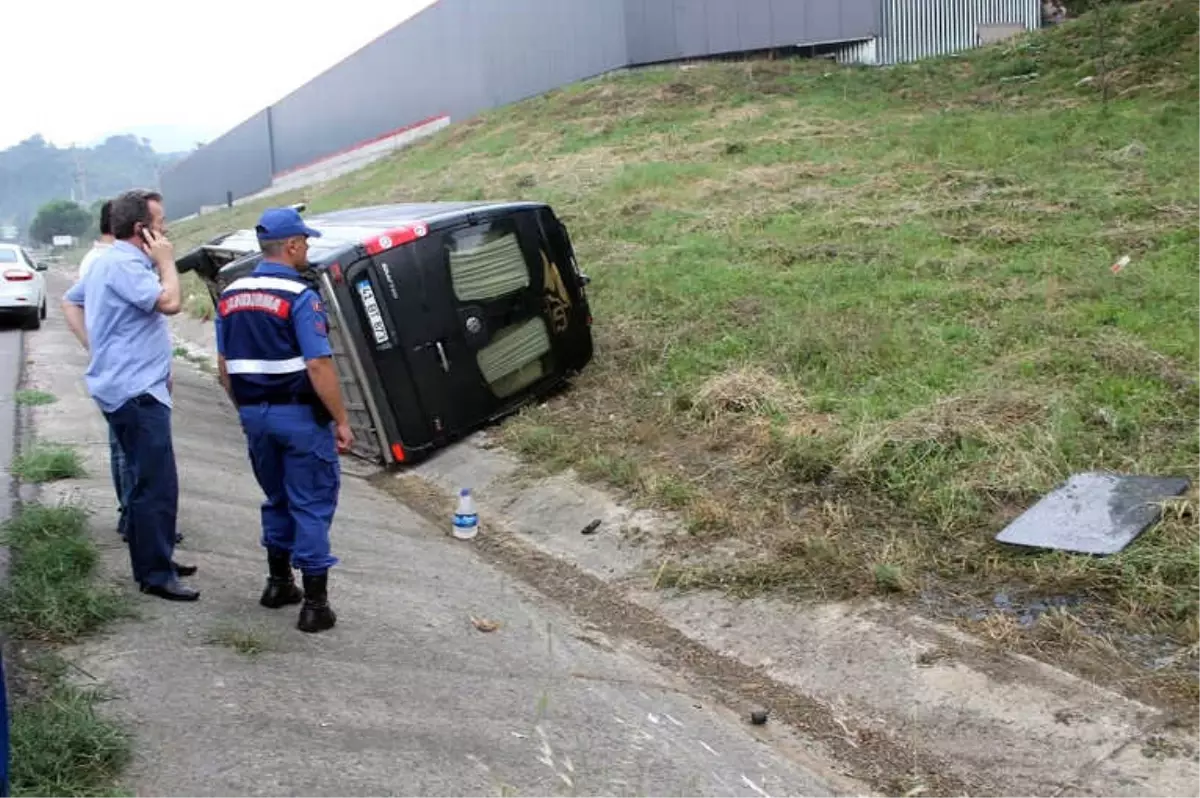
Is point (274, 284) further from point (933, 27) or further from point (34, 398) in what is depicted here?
point (933, 27)

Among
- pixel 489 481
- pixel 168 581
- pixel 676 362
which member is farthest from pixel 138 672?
pixel 676 362

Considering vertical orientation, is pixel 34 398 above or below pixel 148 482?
below

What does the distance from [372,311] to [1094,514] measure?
192 inches

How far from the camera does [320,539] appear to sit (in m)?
4.26

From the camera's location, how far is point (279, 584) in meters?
4.56

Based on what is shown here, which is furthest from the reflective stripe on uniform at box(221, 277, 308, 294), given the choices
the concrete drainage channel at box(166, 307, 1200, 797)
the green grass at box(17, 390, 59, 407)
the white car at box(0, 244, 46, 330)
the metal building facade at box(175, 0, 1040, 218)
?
the metal building facade at box(175, 0, 1040, 218)

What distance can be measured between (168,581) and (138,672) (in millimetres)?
794

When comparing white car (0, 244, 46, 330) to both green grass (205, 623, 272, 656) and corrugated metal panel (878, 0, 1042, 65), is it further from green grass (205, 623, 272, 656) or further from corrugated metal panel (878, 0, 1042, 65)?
corrugated metal panel (878, 0, 1042, 65)

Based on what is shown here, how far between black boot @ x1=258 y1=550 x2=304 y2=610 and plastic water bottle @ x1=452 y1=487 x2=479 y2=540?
6.60 ft

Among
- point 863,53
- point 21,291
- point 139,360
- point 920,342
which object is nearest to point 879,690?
point 139,360

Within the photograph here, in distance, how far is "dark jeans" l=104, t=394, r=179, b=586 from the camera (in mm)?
4375

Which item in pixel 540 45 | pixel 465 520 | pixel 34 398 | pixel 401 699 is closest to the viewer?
pixel 401 699

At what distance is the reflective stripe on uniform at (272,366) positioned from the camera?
4.14m

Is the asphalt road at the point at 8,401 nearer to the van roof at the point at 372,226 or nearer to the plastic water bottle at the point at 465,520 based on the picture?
the van roof at the point at 372,226
